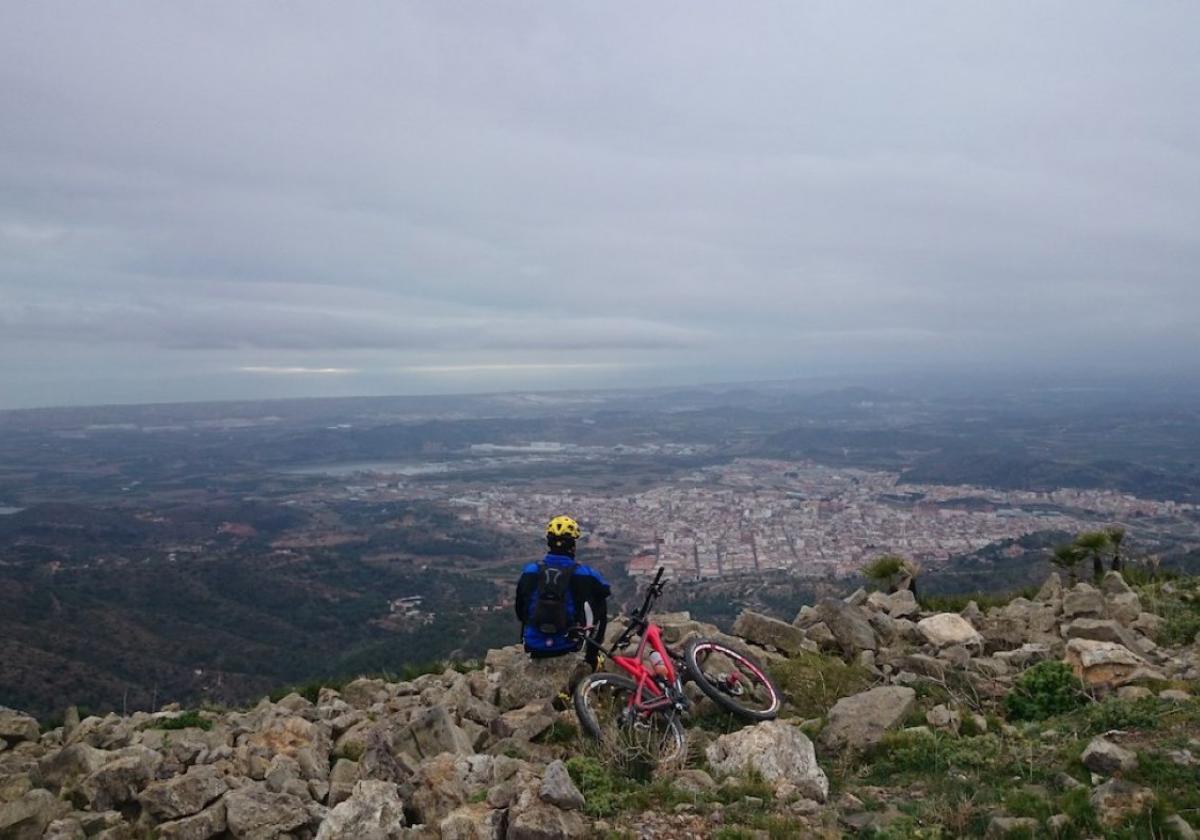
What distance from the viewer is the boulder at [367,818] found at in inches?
207

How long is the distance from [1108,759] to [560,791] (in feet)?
13.5

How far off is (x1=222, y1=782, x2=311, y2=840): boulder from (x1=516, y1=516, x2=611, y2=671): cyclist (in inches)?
109

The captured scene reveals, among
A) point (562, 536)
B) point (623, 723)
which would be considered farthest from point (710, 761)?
point (562, 536)

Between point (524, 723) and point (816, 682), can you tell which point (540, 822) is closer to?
point (524, 723)

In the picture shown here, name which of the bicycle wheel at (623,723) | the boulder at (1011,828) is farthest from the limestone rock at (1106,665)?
the bicycle wheel at (623,723)

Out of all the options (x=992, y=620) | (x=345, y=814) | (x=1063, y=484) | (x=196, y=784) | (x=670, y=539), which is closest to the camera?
(x=345, y=814)

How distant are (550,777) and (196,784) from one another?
9.79 ft

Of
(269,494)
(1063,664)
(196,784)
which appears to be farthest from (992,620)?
(269,494)

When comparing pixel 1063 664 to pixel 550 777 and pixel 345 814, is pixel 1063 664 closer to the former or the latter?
pixel 550 777

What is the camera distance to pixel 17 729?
8742mm

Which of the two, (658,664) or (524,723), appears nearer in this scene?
(524,723)

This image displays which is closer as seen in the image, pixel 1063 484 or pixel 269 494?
pixel 1063 484

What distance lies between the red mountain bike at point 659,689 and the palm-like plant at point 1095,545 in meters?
10.3

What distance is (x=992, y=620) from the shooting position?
1123 cm
